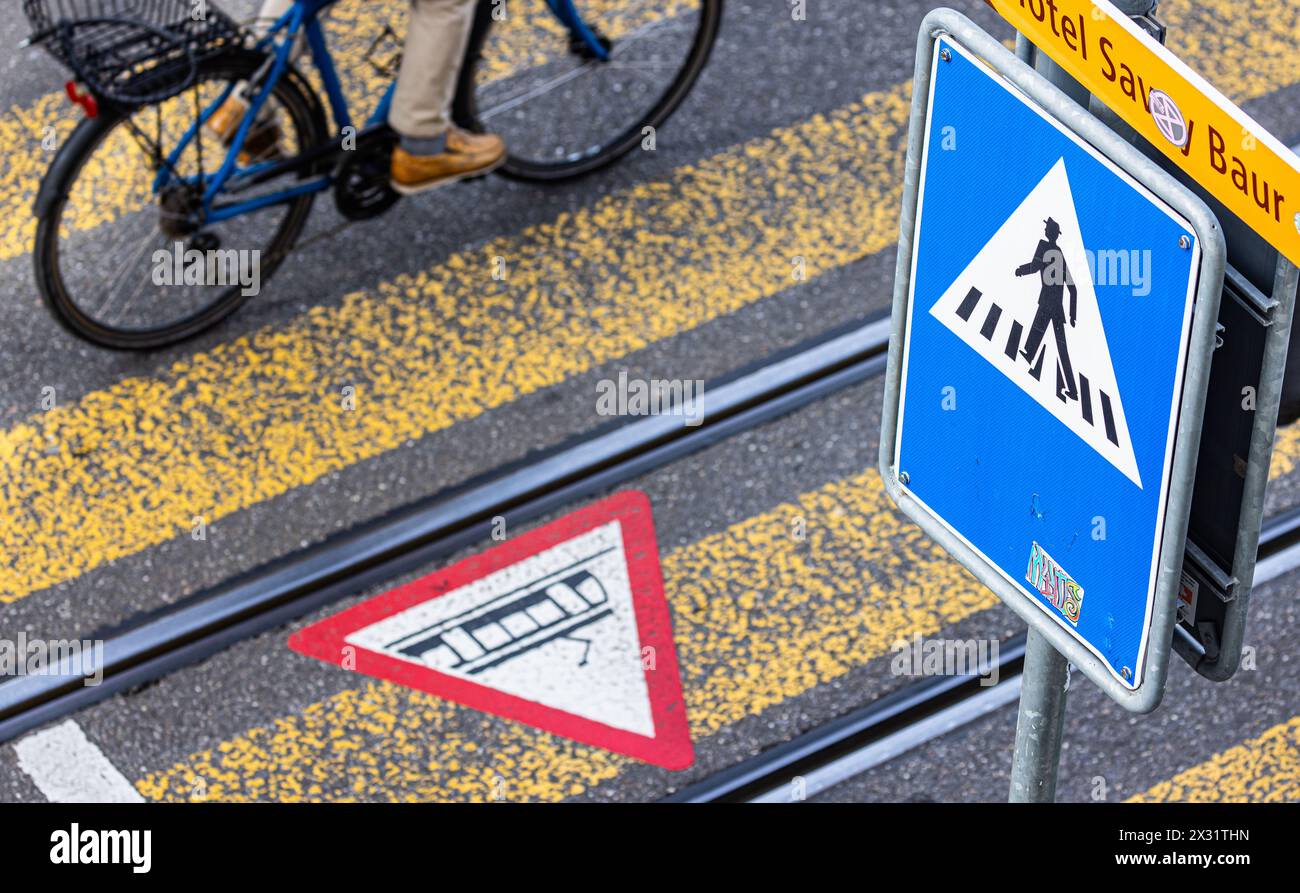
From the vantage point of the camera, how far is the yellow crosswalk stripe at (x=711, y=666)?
4.41 metres

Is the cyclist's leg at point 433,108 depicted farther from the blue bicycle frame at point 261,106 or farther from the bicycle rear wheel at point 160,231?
the bicycle rear wheel at point 160,231

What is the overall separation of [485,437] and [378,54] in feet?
5.68

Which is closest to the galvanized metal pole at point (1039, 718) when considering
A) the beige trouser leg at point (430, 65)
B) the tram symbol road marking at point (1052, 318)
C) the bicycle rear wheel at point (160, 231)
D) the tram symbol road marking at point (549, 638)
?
the tram symbol road marking at point (1052, 318)

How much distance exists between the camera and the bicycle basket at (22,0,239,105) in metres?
4.68

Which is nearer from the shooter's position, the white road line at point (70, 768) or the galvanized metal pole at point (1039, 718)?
the galvanized metal pole at point (1039, 718)

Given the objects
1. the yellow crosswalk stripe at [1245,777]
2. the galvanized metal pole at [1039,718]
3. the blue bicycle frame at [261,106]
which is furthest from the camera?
the blue bicycle frame at [261,106]

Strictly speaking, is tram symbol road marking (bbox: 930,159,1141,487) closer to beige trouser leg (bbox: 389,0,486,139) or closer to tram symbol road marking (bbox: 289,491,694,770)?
tram symbol road marking (bbox: 289,491,694,770)

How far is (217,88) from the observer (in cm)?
521

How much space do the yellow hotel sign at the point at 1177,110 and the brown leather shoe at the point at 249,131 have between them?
3.65 m

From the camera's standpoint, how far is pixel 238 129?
5113mm

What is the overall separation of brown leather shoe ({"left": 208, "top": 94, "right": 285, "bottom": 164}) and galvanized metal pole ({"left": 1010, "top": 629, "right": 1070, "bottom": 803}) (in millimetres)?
3418

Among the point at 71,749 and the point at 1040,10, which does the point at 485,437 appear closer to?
the point at 71,749
